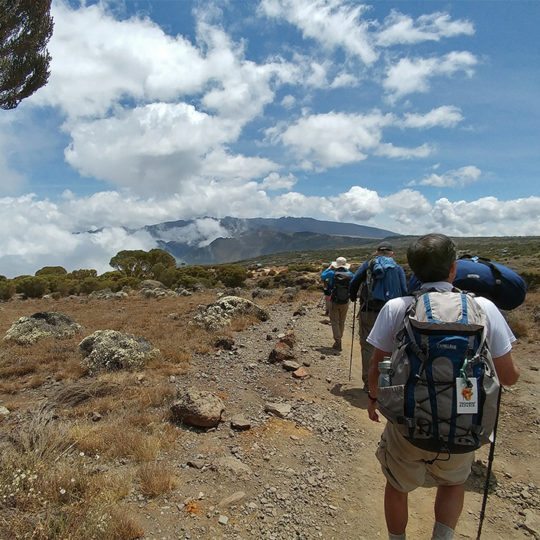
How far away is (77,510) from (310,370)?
5224 mm

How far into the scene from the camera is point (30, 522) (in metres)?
3.00

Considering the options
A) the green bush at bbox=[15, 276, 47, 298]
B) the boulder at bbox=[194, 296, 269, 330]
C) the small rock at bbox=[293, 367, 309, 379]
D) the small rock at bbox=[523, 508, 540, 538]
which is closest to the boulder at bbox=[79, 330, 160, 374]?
the boulder at bbox=[194, 296, 269, 330]

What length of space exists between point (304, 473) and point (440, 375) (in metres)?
2.66

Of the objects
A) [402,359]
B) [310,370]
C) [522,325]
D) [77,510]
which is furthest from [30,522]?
[522,325]

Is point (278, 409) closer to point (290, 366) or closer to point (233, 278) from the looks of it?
point (290, 366)

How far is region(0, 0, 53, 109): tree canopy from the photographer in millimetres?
8297

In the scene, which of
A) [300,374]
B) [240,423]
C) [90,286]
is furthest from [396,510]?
[90,286]

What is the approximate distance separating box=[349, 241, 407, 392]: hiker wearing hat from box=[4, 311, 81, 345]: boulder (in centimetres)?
841

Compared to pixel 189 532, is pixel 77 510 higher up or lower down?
higher up

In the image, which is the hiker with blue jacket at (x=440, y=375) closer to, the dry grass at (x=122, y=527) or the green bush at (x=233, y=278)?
the dry grass at (x=122, y=527)

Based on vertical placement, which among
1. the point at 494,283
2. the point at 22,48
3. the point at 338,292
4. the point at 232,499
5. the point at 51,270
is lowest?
the point at 232,499

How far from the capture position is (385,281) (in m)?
5.98

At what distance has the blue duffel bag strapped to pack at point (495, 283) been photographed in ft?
10.9

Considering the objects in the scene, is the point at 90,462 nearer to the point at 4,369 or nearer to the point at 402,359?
the point at 402,359
